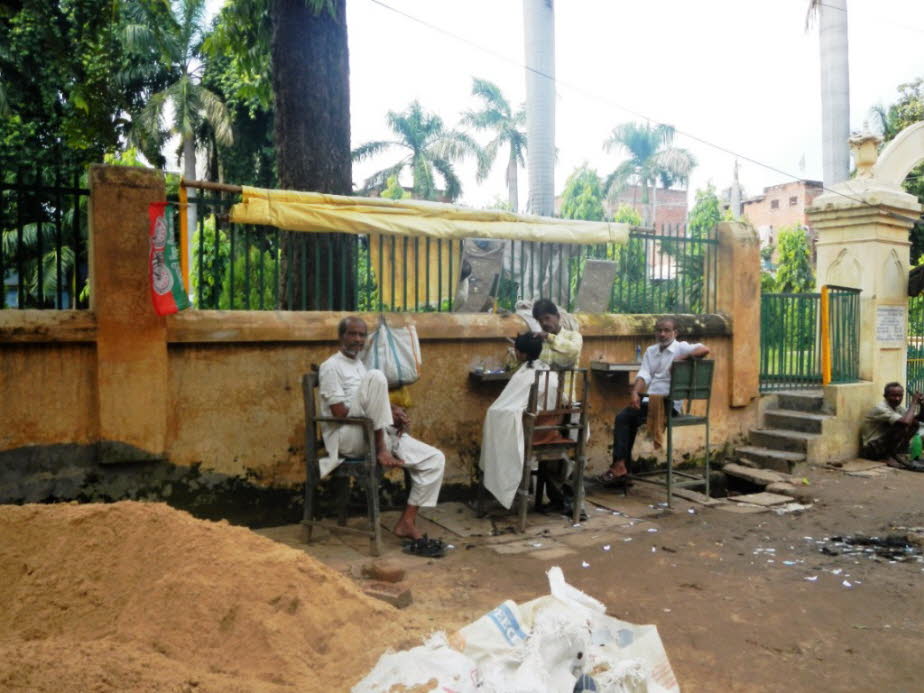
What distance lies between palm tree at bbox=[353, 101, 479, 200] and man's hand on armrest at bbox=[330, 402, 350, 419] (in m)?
26.9

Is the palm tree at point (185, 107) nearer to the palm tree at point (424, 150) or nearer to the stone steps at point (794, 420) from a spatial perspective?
the palm tree at point (424, 150)

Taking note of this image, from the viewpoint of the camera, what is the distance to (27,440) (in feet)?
16.0

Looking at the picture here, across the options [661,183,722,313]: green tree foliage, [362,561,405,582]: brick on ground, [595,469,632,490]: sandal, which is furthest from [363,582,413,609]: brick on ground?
[661,183,722,313]: green tree foliage

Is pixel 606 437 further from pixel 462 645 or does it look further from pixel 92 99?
pixel 92 99

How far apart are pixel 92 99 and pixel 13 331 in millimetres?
4896

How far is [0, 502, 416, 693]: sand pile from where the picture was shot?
2.55 metres

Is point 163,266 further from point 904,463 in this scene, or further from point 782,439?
point 904,463

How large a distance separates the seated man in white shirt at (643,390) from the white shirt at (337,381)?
288 cm

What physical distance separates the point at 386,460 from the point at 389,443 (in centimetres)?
28

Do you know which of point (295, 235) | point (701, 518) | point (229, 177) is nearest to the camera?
point (295, 235)

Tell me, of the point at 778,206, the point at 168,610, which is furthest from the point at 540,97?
the point at 778,206

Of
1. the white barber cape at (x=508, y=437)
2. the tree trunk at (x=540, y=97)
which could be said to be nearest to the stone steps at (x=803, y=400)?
the white barber cape at (x=508, y=437)

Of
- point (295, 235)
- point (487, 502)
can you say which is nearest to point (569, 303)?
point (487, 502)

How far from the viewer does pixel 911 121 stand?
2156cm
